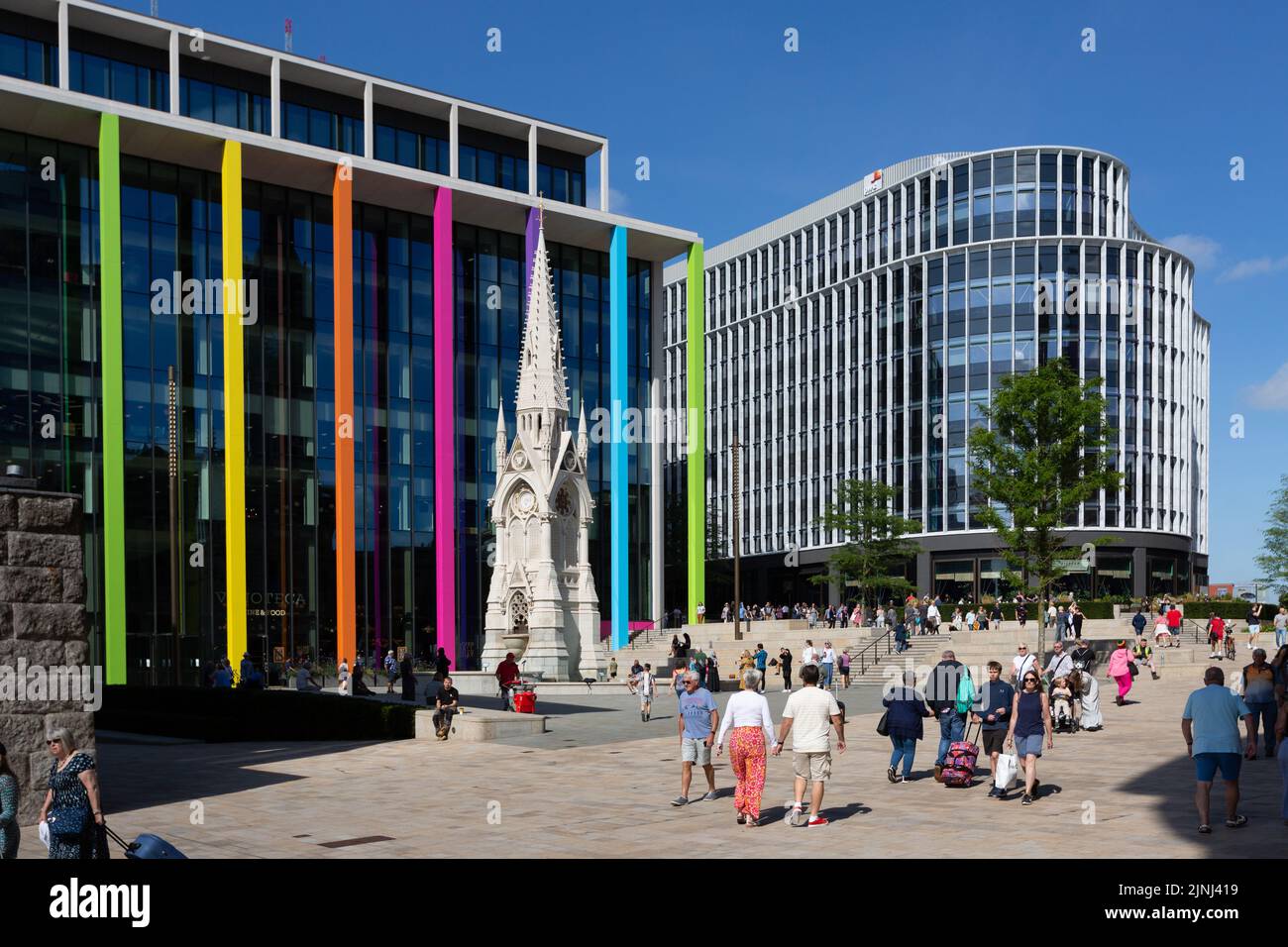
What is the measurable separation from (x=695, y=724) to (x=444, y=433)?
42398mm

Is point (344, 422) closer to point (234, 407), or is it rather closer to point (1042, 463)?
point (234, 407)

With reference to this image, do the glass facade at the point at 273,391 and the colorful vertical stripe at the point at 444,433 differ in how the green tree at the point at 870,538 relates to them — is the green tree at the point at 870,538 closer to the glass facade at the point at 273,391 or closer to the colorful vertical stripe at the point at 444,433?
the glass facade at the point at 273,391

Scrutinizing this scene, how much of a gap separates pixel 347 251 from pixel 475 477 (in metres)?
11.6

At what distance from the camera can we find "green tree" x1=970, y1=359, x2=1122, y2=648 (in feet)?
151

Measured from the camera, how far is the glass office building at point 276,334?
162ft

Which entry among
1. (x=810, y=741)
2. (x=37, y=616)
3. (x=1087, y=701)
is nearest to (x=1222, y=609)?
(x=1087, y=701)

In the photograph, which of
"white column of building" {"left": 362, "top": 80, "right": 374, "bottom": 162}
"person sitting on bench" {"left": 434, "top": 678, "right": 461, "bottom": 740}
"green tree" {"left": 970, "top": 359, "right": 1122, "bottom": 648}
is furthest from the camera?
"white column of building" {"left": 362, "top": 80, "right": 374, "bottom": 162}

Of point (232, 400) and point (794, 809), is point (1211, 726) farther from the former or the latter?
point (232, 400)

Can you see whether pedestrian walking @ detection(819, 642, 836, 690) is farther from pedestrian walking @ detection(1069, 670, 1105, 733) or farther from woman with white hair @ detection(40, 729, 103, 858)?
woman with white hair @ detection(40, 729, 103, 858)

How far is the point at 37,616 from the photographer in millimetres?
15938

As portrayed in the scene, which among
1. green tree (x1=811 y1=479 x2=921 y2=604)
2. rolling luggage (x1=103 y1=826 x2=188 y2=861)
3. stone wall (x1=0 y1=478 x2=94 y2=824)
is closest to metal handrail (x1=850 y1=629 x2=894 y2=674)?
green tree (x1=811 y1=479 x2=921 y2=604)

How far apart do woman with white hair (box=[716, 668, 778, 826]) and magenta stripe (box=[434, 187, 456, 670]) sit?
42.7 m

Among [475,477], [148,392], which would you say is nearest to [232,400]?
[148,392]

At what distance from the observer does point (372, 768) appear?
22.5 metres
